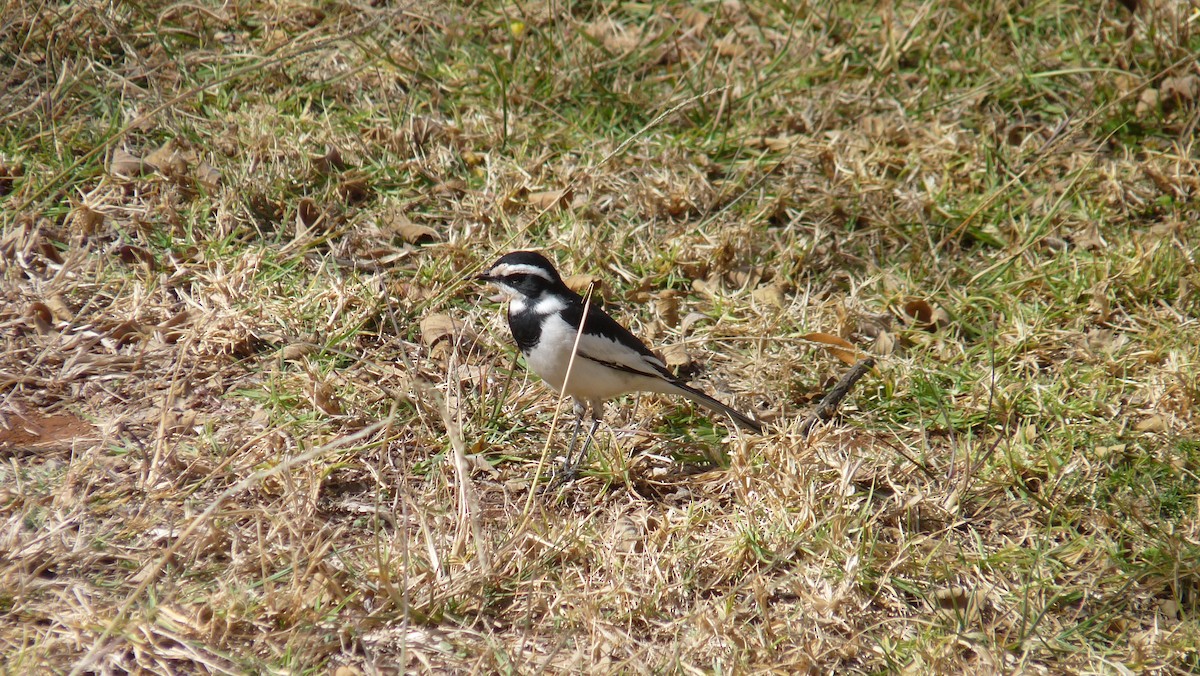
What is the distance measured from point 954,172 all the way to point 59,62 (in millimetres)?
5595

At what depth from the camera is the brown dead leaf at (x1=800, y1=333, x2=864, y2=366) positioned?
5543 mm

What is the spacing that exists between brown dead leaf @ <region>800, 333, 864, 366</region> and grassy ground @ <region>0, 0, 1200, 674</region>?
1.9 inches

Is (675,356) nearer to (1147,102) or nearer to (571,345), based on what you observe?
(571,345)

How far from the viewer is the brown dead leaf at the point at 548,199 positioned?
6324 mm

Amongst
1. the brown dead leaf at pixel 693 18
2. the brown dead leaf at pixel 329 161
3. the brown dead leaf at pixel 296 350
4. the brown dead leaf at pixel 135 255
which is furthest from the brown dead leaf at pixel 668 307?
the brown dead leaf at pixel 693 18

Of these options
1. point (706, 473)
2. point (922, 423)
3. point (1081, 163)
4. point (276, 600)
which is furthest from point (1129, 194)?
point (276, 600)

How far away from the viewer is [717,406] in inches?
198

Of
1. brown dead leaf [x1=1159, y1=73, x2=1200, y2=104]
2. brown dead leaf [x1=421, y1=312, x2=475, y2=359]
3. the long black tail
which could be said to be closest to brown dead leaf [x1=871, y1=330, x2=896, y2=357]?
the long black tail

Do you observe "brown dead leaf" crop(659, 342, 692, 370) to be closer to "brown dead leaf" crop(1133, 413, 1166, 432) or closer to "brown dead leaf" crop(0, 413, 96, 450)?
"brown dead leaf" crop(1133, 413, 1166, 432)

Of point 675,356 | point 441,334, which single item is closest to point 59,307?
point 441,334

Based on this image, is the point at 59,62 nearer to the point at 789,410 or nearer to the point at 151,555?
the point at 151,555

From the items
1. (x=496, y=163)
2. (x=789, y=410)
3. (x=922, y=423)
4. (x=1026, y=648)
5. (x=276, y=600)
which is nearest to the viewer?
(x=276, y=600)

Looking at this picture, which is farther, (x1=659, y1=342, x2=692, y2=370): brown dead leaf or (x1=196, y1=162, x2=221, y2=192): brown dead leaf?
(x1=196, y1=162, x2=221, y2=192): brown dead leaf

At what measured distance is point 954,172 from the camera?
689cm
